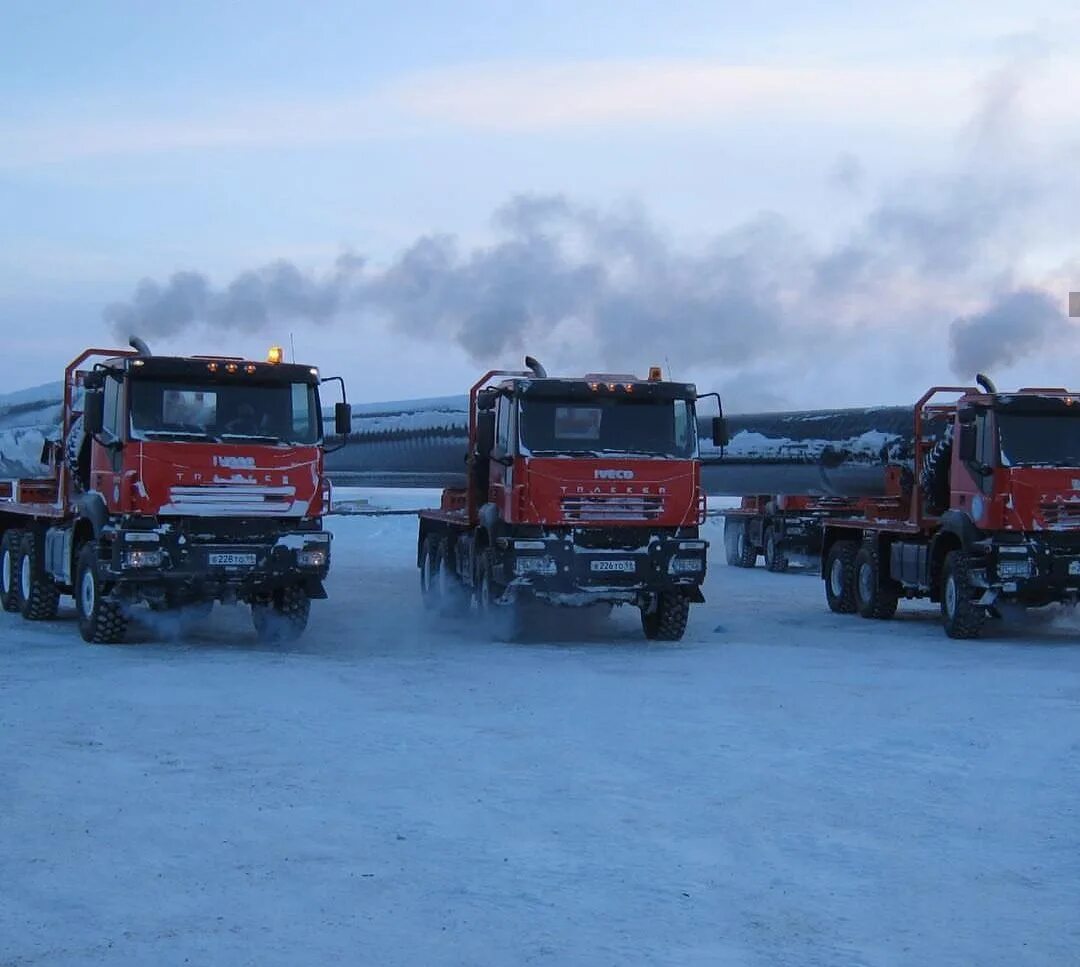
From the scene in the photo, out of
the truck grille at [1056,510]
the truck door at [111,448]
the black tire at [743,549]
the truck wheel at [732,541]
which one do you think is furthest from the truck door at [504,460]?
the truck wheel at [732,541]

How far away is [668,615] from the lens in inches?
669

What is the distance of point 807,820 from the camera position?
7.80 m

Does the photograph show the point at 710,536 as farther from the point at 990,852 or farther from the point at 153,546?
the point at 990,852

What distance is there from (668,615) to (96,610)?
5987mm

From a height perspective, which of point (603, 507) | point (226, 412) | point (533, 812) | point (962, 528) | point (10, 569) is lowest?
point (533, 812)

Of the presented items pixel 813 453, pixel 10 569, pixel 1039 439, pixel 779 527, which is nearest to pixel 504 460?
pixel 1039 439

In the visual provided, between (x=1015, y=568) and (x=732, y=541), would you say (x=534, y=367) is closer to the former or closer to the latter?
(x=1015, y=568)

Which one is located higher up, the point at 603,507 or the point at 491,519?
the point at 603,507

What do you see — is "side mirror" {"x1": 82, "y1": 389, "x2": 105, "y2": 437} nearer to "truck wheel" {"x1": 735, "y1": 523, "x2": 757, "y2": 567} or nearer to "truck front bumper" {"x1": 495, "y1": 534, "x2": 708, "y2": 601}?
"truck front bumper" {"x1": 495, "y1": 534, "x2": 708, "y2": 601}

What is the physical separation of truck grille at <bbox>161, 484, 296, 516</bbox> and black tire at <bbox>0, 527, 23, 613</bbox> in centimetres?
482

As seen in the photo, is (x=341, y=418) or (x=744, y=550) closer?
(x=341, y=418)

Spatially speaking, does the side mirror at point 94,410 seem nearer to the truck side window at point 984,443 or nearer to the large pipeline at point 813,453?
the truck side window at point 984,443

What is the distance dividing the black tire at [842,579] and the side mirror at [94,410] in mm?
10922

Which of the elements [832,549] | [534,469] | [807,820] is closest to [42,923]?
[807,820]
